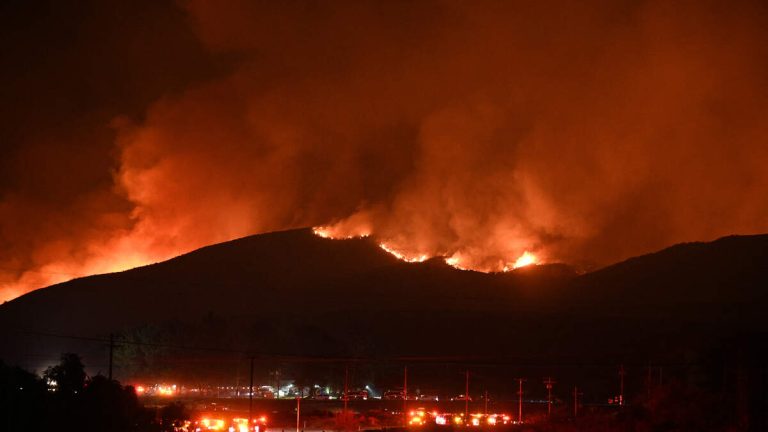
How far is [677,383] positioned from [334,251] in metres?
127

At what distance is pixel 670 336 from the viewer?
13388 centimetres

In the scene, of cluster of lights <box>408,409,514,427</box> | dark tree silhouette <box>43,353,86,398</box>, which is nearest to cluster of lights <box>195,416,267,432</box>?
cluster of lights <box>408,409,514,427</box>

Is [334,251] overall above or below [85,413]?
above

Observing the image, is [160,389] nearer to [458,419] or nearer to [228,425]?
[458,419]

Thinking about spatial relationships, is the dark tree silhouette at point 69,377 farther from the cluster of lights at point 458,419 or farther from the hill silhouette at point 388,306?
the hill silhouette at point 388,306

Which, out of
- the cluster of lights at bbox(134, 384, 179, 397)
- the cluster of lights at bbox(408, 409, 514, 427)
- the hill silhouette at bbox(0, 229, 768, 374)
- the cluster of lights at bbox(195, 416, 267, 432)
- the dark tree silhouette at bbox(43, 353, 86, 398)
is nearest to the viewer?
the dark tree silhouette at bbox(43, 353, 86, 398)

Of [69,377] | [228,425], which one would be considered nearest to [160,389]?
[228,425]

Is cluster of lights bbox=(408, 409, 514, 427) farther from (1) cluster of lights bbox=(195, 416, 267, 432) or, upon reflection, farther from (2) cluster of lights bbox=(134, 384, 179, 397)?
(2) cluster of lights bbox=(134, 384, 179, 397)

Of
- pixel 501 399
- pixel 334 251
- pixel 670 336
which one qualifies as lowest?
pixel 501 399

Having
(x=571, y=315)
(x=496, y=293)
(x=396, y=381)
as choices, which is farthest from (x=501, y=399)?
(x=496, y=293)

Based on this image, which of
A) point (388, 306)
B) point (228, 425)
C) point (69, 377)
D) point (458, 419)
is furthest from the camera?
point (388, 306)

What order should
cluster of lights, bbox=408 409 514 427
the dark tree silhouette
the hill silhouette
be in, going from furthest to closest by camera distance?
the hill silhouette, cluster of lights, bbox=408 409 514 427, the dark tree silhouette

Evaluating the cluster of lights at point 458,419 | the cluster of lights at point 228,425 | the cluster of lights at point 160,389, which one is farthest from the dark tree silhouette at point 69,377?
the cluster of lights at point 160,389

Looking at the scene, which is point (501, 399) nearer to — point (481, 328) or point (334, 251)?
point (481, 328)
